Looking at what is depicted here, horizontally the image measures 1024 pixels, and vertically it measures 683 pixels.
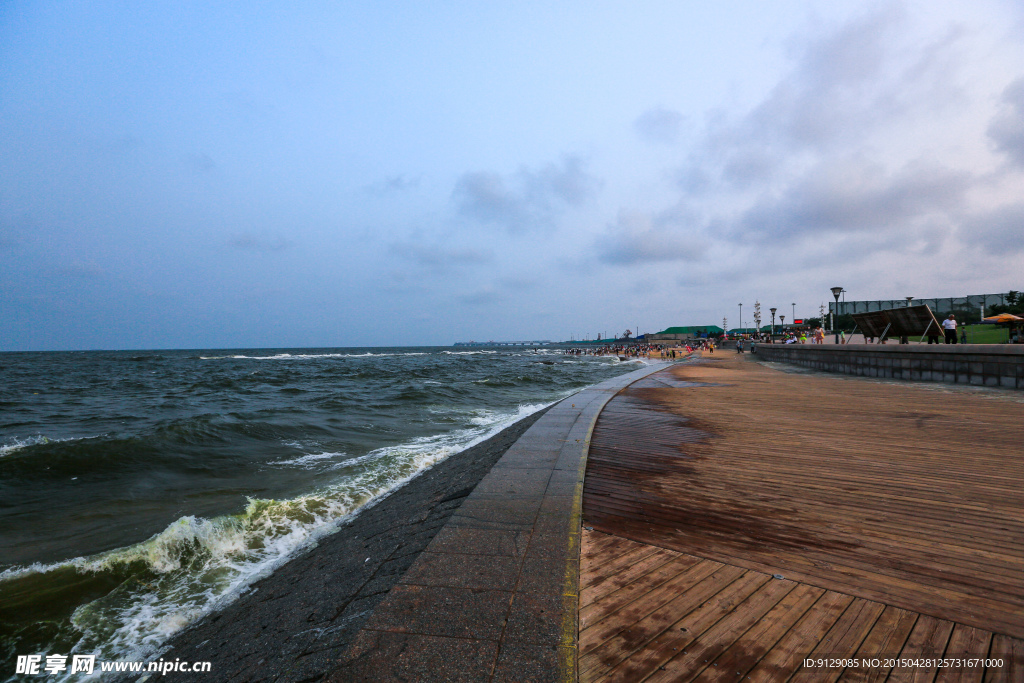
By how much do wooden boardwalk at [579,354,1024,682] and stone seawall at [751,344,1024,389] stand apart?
8236 mm

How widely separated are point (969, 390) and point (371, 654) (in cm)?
1529

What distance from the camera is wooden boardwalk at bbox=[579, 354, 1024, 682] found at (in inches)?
79.0

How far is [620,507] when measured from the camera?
3.77m

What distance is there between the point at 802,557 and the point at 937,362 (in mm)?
15831

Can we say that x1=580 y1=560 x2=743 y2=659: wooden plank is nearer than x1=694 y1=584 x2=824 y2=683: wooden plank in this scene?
No

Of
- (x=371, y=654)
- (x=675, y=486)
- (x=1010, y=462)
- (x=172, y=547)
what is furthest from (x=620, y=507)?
(x=172, y=547)

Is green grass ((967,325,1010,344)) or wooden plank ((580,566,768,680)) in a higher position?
green grass ((967,325,1010,344))

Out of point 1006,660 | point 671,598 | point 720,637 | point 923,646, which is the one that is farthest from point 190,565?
point 1006,660

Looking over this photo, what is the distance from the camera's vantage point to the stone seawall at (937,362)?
37.7ft

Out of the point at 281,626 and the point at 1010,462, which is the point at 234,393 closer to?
the point at 281,626

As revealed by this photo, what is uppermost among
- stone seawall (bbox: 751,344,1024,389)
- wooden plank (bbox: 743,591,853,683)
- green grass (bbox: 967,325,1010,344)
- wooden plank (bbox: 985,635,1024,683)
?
green grass (bbox: 967,325,1010,344)

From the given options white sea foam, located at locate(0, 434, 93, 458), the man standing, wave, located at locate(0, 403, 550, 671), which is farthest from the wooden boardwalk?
the man standing

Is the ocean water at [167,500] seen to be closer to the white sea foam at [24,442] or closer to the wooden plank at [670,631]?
the white sea foam at [24,442]

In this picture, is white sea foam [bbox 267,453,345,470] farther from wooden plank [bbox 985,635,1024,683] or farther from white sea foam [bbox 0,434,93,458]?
wooden plank [bbox 985,635,1024,683]
